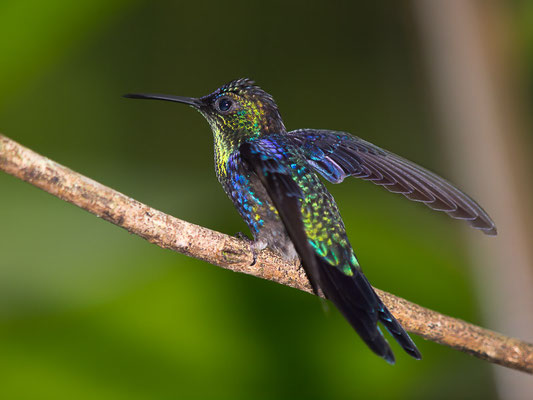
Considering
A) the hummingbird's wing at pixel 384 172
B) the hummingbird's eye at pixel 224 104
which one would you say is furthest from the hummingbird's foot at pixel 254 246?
the hummingbird's eye at pixel 224 104

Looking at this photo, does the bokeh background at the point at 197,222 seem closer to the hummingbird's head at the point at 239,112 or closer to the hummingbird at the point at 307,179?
the hummingbird at the point at 307,179

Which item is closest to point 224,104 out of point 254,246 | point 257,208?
point 257,208

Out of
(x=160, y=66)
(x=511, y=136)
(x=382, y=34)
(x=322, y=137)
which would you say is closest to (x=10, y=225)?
(x=160, y=66)

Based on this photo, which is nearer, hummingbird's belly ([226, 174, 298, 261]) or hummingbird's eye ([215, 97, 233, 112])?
hummingbird's belly ([226, 174, 298, 261])

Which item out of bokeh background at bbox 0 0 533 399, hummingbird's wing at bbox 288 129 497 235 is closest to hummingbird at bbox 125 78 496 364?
hummingbird's wing at bbox 288 129 497 235

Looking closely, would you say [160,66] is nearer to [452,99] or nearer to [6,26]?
[6,26]

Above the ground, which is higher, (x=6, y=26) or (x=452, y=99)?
(x=6, y=26)

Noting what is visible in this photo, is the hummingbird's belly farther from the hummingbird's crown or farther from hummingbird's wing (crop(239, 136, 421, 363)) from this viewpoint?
the hummingbird's crown
